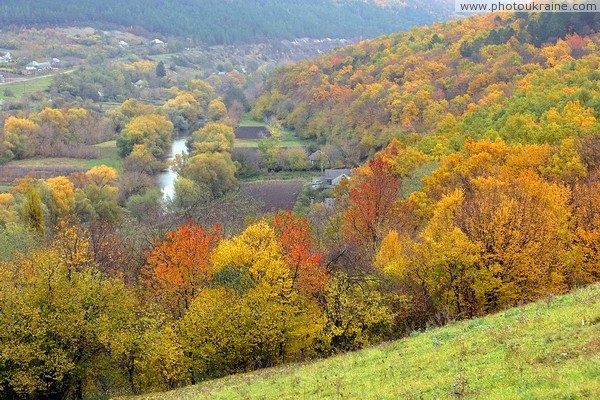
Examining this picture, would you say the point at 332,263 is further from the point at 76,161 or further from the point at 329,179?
the point at 76,161

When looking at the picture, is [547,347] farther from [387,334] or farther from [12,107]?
[12,107]

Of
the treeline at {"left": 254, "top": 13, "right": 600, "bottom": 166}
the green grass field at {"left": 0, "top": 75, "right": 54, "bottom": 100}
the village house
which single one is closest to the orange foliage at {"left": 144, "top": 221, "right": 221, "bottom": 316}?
the treeline at {"left": 254, "top": 13, "right": 600, "bottom": 166}

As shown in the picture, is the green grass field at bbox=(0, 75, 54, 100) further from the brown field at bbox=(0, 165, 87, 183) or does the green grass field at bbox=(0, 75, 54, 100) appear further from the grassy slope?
the grassy slope

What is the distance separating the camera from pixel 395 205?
50125 millimetres

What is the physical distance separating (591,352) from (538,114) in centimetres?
5034

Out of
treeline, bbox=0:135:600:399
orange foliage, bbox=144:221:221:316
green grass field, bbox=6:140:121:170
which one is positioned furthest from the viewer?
green grass field, bbox=6:140:121:170

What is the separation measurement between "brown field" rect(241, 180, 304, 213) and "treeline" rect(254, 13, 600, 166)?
36.6 feet

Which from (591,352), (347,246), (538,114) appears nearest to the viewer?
(591,352)

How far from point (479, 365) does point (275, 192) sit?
251 feet

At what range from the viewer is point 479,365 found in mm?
16422

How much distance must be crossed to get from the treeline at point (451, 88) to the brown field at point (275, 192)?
11.1 meters

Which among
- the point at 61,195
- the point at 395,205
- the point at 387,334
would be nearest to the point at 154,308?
the point at 387,334

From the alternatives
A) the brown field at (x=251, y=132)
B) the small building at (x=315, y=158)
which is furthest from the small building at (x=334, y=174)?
the brown field at (x=251, y=132)

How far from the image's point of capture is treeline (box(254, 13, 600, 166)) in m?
61.8
